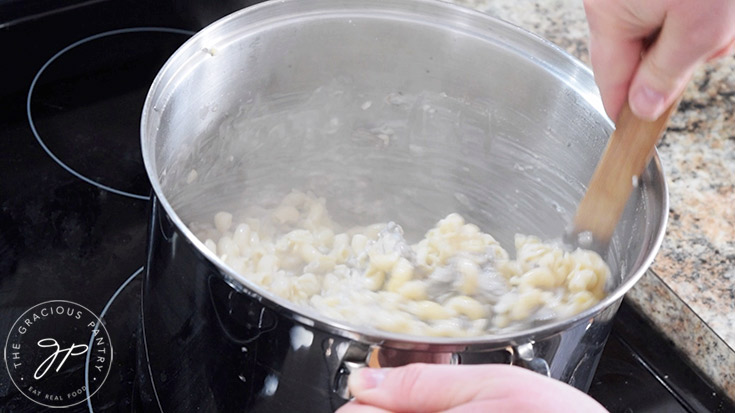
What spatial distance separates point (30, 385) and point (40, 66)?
0.40 meters

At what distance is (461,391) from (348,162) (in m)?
0.54

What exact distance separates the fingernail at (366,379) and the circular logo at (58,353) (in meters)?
0.35

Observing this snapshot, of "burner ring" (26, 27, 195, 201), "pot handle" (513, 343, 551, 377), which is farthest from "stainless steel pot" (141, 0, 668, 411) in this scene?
"burner ring" (26, 27, 195, 201)

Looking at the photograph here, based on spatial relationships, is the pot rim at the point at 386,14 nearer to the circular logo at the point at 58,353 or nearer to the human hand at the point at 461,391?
the human hand at the point at 461,391

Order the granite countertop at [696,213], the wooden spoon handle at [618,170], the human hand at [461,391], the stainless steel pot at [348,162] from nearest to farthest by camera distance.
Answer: the human hand at [461,391], the stainless steel pot at [348,162], the wooden spoon handle at [618,170], the granite countertop at [696,213]

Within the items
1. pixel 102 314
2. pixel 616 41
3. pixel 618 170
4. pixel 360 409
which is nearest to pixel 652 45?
pixel 616 41

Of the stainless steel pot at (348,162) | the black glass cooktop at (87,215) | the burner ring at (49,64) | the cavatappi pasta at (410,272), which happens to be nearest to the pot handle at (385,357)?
the stainless steel pot at (348,162)

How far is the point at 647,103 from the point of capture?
69 centimetres

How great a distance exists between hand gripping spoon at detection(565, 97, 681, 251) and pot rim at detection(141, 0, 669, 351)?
0.07ft

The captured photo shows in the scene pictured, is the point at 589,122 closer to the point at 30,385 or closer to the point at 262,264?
the point at 262,264

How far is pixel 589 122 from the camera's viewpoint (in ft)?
2.79

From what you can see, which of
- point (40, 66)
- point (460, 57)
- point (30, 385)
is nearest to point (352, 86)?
point (460, 57)

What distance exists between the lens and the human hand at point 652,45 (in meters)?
0.63

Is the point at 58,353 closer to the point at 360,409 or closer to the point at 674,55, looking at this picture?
the point at 360,409
